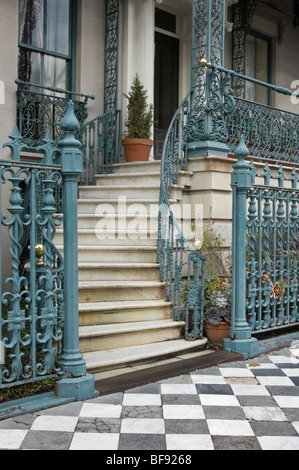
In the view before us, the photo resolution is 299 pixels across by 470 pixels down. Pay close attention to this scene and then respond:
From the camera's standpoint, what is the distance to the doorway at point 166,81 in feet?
35.3

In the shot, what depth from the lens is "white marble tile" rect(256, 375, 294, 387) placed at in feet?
14.5

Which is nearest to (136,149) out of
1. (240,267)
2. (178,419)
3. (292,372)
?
(240,267)

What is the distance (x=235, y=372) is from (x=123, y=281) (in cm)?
176

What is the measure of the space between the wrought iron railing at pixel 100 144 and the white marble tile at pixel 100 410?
5.19 metres

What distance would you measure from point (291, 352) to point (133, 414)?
2565 mm

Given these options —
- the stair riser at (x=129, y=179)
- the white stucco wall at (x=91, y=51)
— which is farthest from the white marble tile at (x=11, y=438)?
the white stucco wall at (x=91, y=51)

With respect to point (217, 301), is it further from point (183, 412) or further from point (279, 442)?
point (279, 442)

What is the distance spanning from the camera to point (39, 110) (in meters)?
8.09

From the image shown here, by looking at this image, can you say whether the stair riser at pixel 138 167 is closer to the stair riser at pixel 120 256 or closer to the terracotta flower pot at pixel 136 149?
the terracotta flower pot at pixel 136 149

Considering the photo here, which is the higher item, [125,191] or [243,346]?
[125,191]

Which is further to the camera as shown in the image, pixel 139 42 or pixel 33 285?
pixel 139 42
